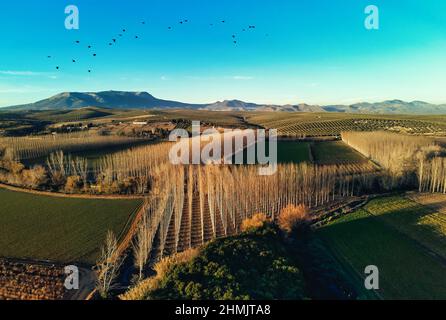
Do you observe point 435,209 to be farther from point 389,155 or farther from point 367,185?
point 389,155

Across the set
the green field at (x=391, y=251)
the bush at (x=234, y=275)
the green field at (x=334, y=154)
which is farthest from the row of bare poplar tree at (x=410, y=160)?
the bush at (x=234, y=275)

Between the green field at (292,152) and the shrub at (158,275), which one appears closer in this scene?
the shrub at (158,275)

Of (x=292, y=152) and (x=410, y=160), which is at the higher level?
(x=292, y=152)

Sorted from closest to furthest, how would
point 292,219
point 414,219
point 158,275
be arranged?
point 158,275, point 292,219, point 414,219

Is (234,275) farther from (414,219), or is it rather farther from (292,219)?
(414,219)

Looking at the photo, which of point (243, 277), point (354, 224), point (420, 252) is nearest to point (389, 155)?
point (354, 224)

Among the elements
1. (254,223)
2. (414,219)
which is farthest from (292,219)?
(414,219)

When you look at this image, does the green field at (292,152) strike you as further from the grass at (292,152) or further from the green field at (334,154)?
the green field at (334,154)
